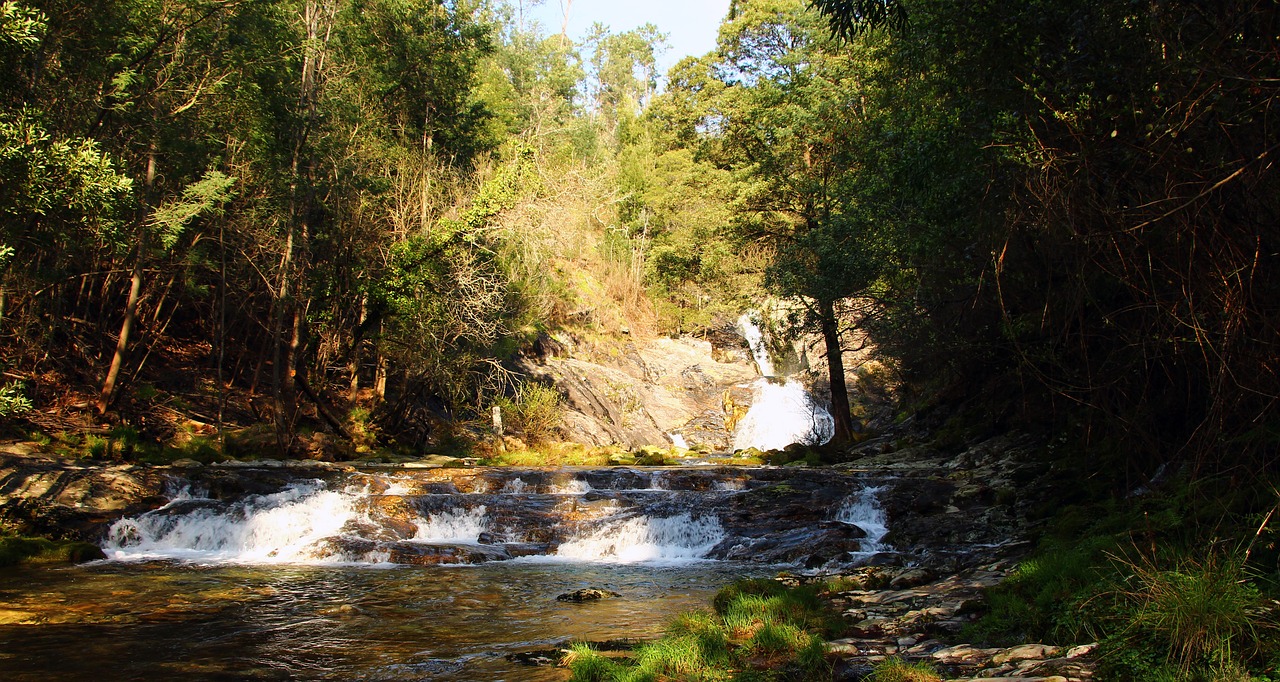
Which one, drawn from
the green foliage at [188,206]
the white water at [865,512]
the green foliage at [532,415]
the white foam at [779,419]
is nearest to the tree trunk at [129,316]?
the green foliage at [188,206]

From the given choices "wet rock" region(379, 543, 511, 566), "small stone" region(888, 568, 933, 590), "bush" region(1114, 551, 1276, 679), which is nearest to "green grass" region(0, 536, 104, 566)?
"wet rock" region(379, 543, 511, 566)

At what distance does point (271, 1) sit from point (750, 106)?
12.4 m

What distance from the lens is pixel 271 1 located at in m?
17.0

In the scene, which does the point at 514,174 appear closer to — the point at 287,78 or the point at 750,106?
the point at 287,78

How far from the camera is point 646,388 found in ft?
102

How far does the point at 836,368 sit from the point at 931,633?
15241 millimetres

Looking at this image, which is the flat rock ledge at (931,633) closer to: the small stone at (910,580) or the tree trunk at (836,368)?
the small stone at (910,580)

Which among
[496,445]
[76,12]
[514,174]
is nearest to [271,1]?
[76,12]

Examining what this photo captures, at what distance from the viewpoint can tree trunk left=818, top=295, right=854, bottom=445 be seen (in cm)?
1986

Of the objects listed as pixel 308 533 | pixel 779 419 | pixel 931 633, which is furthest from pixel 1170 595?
pixel 779 419

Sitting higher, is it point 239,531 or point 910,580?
point 239,531

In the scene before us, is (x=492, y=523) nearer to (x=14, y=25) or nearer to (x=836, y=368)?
(x=14, y=25)

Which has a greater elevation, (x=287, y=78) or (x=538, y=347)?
(x=287, y=78)

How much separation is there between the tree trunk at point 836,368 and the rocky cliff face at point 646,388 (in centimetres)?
668
